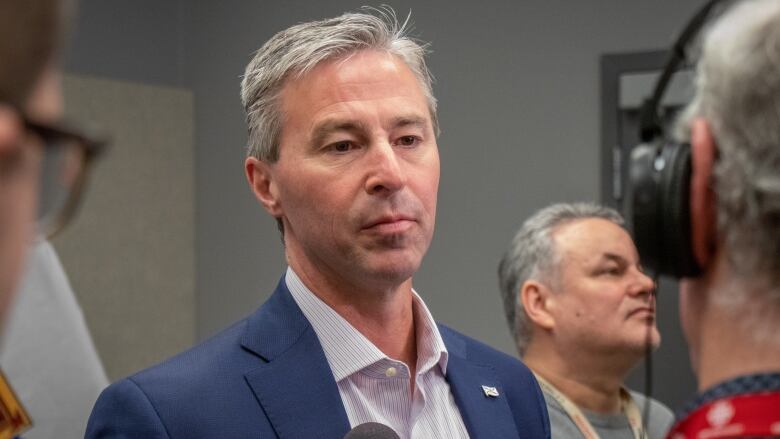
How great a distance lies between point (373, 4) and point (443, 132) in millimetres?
581

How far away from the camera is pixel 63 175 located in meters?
0.67

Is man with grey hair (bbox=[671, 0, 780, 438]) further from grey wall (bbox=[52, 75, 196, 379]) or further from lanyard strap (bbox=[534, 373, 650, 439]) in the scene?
grey wall (bbox=[52, 75, 196, 379])

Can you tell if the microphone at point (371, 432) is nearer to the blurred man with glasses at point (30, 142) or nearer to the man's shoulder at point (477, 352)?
the man's shoulder at point (477, 352)

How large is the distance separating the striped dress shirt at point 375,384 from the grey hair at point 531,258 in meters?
1.05

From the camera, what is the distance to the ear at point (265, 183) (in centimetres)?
170

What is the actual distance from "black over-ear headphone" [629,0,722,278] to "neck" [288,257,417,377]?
0.68 m

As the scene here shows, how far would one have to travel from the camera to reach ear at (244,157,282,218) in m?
1.70

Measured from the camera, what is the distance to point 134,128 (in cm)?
400

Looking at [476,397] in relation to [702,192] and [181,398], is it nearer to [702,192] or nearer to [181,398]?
[181,398]

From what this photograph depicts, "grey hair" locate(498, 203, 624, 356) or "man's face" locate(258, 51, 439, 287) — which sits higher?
"man's face" locate(258, 51, 439, 287)

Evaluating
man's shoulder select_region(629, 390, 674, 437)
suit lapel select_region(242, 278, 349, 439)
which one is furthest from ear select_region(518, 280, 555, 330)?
suit lapel select_region(242, 278, 349, 439)

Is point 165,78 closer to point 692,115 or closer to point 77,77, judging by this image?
point 77,77

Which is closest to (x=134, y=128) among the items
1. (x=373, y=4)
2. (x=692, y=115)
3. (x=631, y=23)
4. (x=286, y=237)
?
(x=373, y=4)

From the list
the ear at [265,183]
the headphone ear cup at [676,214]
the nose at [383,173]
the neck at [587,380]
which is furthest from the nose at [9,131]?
the neck at [587,380]
